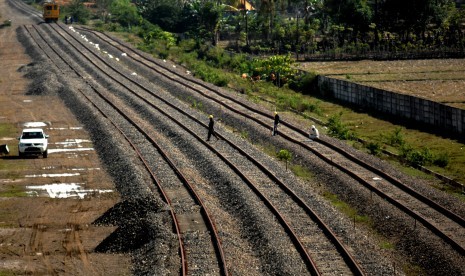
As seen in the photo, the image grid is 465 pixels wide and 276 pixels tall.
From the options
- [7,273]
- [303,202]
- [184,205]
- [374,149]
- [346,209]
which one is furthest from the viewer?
[374,149]

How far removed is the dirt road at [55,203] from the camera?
80.7ft

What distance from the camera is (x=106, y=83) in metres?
62.4

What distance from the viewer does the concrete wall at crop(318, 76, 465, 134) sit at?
149ft

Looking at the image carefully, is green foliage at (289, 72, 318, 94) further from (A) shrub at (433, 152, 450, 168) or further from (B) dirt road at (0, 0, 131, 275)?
(A) shrub at (433, 152, 450, 168)

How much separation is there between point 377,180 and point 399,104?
2029cm

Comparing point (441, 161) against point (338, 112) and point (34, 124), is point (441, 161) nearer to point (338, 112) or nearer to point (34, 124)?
point (338, 112)

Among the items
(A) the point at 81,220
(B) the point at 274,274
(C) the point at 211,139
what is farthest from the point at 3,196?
(B) the point at 274,274

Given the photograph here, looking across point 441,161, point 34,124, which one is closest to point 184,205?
point 441,161

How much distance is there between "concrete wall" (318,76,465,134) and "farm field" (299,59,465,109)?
17.9 feet

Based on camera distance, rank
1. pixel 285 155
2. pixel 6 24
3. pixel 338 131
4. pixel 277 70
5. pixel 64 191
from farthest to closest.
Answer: pixel 6 24 → pixel 277 70 → pixel 338 131 → pixel 285 155 → pixel 64 191

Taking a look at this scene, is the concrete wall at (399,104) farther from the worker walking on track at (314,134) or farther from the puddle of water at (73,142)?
the puddle of water at (73,142)

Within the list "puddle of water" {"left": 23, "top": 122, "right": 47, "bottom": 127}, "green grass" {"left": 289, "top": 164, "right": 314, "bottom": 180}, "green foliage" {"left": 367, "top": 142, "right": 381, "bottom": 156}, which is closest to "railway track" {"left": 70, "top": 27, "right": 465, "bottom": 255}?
"green grass" {"left": 289, "top": 164, "right": 314, "bottom": 180}

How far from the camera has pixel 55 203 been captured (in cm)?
3136

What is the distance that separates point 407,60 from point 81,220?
63.6 meters
